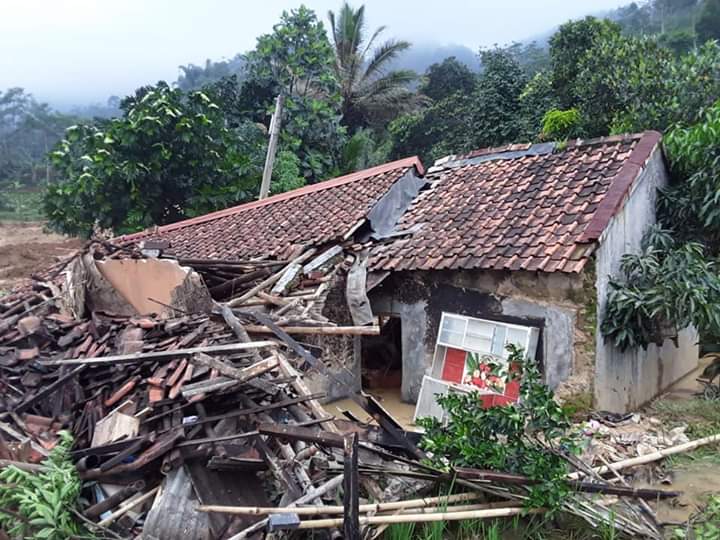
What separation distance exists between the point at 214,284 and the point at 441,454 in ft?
15.4

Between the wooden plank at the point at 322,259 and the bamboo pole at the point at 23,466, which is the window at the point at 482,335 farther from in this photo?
the bamboo pole at the point at 23,466

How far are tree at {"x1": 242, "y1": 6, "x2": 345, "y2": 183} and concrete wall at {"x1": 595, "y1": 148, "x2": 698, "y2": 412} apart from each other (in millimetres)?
12942

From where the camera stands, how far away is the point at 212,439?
4621 millimetres

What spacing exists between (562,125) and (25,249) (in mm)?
22123

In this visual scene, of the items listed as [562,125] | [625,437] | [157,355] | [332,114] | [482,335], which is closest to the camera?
[157,355]

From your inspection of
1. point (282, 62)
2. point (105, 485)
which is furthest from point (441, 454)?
point (282, 62)

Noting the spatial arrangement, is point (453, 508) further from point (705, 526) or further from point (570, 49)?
point (570, 49)

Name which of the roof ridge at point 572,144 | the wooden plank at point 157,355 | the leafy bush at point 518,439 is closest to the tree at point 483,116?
the roof ridge at point 572,144

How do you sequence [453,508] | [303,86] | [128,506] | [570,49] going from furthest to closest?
1. [303,86]
2. [570,49]
3. [128,506]
4. [453,508]

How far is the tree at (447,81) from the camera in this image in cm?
2728

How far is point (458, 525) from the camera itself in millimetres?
4422

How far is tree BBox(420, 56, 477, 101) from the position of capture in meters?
27.3

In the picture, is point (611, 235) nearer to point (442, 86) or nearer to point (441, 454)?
point (441, 454)

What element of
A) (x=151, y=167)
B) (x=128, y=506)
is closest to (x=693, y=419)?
(x=128, y=506)
